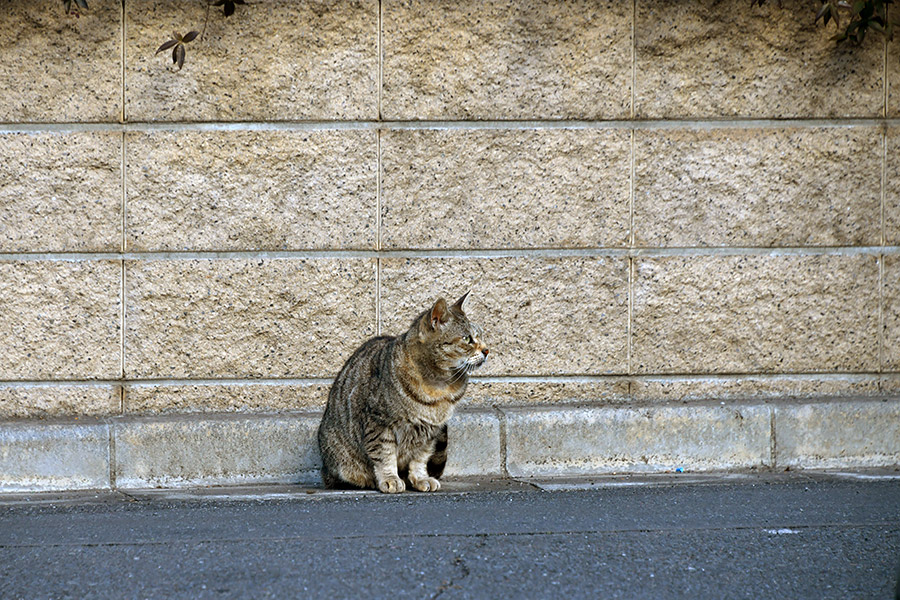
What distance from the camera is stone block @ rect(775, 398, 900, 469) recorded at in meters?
5.82

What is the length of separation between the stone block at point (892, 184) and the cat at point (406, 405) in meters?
2.60

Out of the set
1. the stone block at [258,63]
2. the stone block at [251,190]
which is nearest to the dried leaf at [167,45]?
the stone block at [258,63]

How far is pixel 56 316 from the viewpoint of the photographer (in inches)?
225

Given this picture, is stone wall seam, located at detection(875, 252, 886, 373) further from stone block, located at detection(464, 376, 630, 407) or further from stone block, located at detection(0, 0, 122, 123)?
stone block, located at detection(0, 0, 122, 123)

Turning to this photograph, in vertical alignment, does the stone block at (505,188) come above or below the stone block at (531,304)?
above

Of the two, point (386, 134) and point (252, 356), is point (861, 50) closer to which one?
point (386, 134)

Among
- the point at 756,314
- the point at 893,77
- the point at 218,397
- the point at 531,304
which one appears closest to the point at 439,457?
the point at 531,304

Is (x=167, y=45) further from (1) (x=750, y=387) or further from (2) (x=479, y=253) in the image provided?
(1) (x=750, y=387)

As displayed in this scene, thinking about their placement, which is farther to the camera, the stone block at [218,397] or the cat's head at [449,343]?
the stone block at [218,397]

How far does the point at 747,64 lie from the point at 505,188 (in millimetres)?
1573

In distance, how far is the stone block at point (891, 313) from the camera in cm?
605

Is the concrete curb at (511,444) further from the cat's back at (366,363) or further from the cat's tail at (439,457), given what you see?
the cat's back at (366,363)

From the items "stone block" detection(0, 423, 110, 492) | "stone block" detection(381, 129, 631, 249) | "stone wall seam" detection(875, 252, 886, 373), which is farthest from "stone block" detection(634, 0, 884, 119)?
"stone block" detection(0, 423, 110, 492)

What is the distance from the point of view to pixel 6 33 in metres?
5.64
